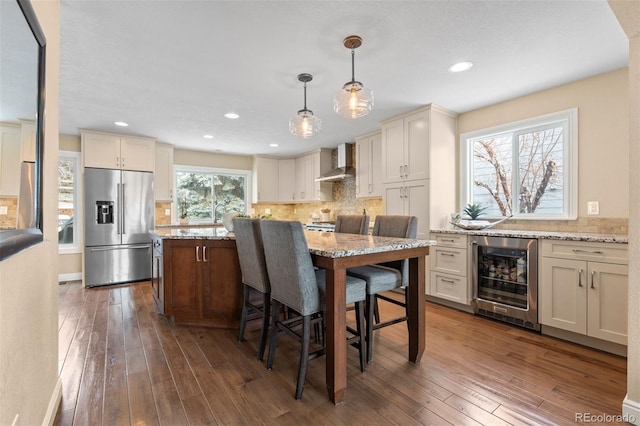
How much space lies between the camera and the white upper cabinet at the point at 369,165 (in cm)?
448

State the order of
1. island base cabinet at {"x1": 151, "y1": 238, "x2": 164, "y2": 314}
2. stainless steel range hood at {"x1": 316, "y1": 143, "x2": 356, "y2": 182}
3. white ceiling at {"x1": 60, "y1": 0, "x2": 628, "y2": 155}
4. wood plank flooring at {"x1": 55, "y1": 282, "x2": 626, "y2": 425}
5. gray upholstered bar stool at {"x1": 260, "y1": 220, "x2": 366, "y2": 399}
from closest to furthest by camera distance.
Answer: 1. wood plank flooring at {"x1": 55, "y1": 282, "x2": 626, "y2": 425}
2. gray upholstered bar stool at {"x1": 260, "y1": 220, "x2": 366, "y2": 399}
3. white ceiling at {"x1": 60, "y1": 0, "x2": 628, "y2": 155}
4. island base cabinet at {"x1": 151, "y1": 238, "x2": 164, "y2": 314}
5. stainless steel range hood at {"x1": 316, "y1": 143, "x2": 356, "y2": 182}

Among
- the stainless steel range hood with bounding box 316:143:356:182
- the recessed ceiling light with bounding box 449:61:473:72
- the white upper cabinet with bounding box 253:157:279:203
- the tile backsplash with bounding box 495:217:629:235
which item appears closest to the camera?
the recessed ceiling light with bounding box 449:61:473:72

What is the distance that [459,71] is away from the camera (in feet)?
8.60

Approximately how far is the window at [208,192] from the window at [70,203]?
1.46 m

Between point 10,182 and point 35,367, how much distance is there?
0.84 metres

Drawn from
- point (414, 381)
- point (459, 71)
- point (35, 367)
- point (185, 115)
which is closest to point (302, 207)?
point (185, 115)

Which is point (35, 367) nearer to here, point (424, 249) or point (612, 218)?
point (424, 249)

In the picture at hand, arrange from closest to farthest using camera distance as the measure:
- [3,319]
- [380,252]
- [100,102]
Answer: [3,319] → [380,252] → [100,102]

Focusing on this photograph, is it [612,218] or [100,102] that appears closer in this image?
[612,218]

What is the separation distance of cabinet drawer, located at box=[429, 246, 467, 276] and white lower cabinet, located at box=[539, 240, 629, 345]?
71 cm

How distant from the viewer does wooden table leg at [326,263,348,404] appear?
167 centimetres

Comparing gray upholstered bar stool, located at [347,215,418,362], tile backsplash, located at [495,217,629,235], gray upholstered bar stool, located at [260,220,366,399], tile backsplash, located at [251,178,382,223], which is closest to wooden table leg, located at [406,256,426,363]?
gray upholstered bar stool, located at [347,215,418,362]

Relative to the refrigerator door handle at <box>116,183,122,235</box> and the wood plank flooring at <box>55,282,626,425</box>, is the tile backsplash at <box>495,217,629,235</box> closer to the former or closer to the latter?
the wood plank flooring at <box>55,282,626,425</box>

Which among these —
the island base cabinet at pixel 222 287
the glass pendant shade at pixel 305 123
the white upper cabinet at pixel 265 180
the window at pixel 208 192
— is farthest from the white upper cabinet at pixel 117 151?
the glass pendant shade at pixel 305 123
